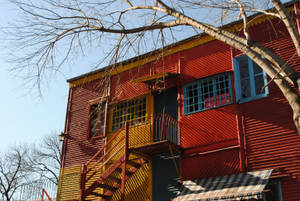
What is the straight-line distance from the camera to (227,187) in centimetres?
1039

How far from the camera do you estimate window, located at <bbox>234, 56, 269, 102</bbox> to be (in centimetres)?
1176

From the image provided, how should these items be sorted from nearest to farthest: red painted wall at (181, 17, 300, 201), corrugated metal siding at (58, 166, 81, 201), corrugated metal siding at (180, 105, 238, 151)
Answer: red painted wall at (181, 17, 300, 201) < corrugated metal siding at (180, 105, 238, 151) < corrugated metal siding at (58, 166, 81, 201)

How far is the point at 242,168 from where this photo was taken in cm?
1105

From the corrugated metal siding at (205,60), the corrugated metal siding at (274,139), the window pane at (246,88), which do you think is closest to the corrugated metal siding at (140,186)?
the corrugated metal siding at (205,60)

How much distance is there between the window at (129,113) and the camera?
1477 centimetres

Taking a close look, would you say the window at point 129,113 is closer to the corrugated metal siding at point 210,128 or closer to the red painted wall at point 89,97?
the red painted wall at point 89,97

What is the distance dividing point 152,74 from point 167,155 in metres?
3.62

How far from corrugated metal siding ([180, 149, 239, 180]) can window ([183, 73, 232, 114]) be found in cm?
180

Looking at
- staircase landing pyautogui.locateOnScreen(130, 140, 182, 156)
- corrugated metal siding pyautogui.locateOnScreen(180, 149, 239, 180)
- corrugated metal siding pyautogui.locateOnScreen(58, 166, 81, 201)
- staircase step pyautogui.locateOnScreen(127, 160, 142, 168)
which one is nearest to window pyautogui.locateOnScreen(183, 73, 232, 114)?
staircase landing pyautogui.locateOnScreen(130, 140, 182, 156)

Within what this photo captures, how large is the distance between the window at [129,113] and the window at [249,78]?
4148 millimetres

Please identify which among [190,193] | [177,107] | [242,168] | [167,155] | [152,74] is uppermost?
[152,74]

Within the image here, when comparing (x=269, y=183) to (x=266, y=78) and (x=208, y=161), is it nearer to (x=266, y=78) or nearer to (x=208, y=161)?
(x=208, y=161)

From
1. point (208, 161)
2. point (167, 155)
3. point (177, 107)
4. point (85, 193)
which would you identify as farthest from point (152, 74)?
point (85, 193)

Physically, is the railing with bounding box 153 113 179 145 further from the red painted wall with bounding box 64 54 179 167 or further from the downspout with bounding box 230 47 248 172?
the downspout with bounding box 230 47 248 172
